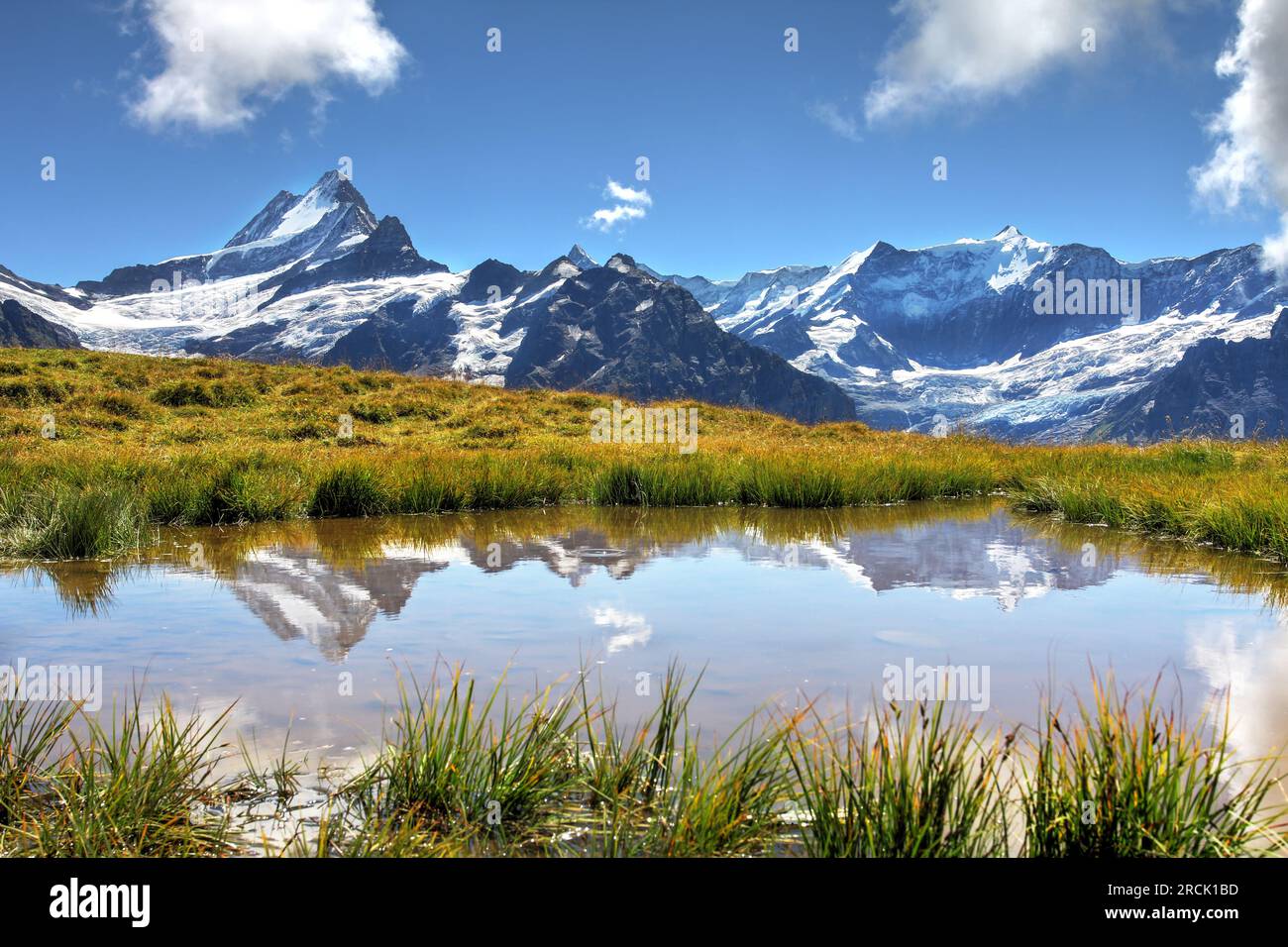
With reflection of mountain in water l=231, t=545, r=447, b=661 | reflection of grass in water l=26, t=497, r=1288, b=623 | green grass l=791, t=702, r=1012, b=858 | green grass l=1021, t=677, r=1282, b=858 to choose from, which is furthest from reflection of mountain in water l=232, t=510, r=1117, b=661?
green grass l=1021, t=677, r=1282, b=858

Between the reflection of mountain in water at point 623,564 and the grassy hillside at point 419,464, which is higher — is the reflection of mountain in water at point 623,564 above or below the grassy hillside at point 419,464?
below

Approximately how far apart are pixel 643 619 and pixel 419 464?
547 inches

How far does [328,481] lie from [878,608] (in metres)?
12.4

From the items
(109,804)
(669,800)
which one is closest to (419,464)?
(109,804)

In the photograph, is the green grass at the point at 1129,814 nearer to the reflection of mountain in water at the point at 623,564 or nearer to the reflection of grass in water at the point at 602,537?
the reflection of mountain in water at the point at 623,564

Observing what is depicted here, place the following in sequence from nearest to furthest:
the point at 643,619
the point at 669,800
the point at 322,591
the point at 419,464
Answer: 1. the point at 669,800
2. the point at 643,619
3. the point at 322,591
4. the point at 419,464

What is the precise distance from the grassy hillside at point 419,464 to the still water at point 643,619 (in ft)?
4.72

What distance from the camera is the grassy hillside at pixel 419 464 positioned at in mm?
15016

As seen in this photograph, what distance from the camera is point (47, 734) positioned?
16.2 ft

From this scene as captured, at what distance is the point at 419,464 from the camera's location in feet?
71.7

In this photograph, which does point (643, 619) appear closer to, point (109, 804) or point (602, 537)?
point (109, 804)

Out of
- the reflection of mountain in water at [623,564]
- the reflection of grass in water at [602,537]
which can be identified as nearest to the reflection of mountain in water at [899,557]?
the reflection of mountain in water at [623,564]

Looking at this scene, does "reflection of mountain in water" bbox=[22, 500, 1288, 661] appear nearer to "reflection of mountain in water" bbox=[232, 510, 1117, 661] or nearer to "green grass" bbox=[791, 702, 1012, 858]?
"reflection of mountain in water" bbox=[232, 510, 1117, 661]

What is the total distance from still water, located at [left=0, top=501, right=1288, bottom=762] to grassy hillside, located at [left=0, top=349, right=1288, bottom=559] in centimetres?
144
